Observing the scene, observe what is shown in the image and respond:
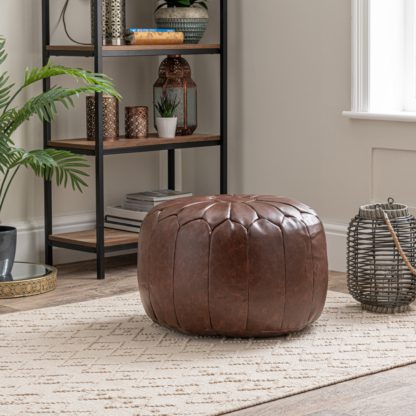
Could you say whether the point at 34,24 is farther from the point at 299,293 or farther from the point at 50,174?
the point at 299,293

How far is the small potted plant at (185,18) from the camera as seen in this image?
462cm

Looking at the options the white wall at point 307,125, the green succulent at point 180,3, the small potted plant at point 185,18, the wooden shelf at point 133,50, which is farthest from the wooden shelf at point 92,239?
the green succulent at point 180,3

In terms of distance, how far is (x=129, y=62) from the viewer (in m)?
4.90

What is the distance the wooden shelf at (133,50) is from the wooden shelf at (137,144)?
0.37 meters

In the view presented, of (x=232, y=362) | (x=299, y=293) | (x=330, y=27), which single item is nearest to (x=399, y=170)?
(x=330, y=27)

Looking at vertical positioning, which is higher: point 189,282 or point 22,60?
point 22,60

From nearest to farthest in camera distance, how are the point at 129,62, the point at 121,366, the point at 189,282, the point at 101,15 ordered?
the point at 121,366 → the point at 189,282 → the point at 101,15 → the point at 129,62

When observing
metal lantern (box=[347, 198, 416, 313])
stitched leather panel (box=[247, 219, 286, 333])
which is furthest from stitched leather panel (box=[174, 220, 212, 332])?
metal lantern (box=[347, 198, 416, 313])

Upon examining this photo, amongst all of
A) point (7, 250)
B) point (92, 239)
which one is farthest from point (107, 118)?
point (7, 250)

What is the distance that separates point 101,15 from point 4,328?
1.44 m

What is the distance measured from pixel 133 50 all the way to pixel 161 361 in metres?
1.75

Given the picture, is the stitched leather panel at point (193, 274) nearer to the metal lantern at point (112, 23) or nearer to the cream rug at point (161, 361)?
the cream rug at point (161, 361)

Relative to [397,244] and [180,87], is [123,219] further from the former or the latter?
[397,244]

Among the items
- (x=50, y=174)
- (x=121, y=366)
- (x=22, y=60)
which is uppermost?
(x=22, y=60)
